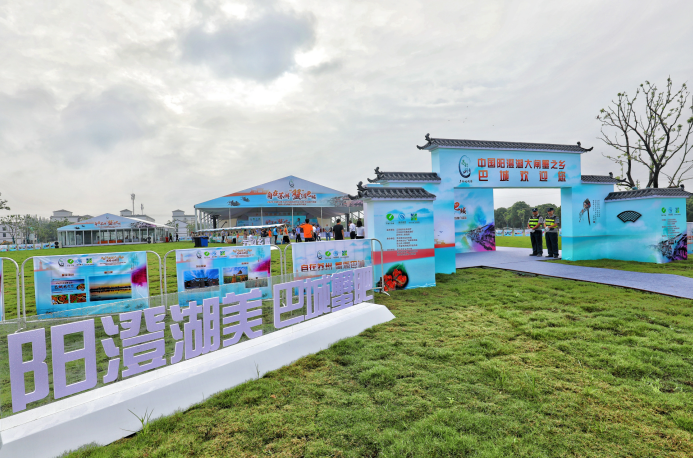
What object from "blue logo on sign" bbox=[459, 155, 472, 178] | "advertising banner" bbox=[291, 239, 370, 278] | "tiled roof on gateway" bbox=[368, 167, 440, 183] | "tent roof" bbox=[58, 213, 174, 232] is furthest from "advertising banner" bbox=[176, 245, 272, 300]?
"tent roof" bbox=[58, 213, 174, 232]

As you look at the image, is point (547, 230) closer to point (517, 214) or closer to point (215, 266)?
point (215, 266)

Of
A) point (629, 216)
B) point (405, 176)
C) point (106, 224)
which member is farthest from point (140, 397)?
point (106, 224)

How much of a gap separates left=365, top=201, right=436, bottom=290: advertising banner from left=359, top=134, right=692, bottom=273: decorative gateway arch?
139cm

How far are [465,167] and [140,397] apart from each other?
359 inches

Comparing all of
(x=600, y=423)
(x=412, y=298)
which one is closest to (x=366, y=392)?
(x=600, y=423)

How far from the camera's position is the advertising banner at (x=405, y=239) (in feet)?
24.2

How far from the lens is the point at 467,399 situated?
2869 mm

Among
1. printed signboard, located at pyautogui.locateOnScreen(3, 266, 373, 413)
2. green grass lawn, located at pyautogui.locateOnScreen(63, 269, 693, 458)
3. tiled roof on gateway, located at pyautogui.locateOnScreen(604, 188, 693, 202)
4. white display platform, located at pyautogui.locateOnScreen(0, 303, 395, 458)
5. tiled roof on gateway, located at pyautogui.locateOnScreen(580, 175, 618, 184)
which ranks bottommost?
green grass lawn, located at pyautogui.locateOnScreen(63, 269, 693, 458)

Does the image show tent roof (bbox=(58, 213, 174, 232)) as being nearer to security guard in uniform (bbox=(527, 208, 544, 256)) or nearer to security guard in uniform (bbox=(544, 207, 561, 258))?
security guard in uniform (bbox=(527, 208, 544, 256))

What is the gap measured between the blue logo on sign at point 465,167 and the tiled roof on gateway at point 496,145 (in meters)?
0.33

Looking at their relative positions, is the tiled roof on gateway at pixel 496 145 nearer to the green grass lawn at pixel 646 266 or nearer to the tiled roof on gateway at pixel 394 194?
the tiled roof on gateway at pixel 394 194

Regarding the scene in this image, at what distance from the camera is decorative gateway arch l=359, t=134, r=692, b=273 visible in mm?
9312

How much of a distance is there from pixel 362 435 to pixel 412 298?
4.52 meters

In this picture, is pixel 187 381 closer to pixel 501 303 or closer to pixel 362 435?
pixel 362 435
